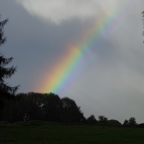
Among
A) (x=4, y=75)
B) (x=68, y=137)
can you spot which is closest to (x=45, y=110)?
(x=4, y=75)

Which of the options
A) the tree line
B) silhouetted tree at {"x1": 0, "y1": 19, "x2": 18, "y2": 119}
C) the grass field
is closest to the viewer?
the grass field

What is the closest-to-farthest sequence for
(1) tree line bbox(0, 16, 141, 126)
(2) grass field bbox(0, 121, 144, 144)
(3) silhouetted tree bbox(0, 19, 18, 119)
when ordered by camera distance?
(2) grass field bbox(0, 121, 144, 144), (3) silhouetted tree bbox(0, 19, 18, 119), (1) tree line bbox(0, 16, 141, 126)

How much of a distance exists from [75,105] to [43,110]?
53.3 feet

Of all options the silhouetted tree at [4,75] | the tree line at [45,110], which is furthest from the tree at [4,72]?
the tree line at [45,110]

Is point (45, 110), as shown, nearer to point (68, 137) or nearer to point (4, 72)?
point (4, 72)

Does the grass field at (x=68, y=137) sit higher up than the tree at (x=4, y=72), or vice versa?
the tree at (x=4, y=72)

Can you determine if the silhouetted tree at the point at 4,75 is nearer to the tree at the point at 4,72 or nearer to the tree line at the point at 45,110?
the tree at the point at 4,72

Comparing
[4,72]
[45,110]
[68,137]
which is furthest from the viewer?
[45,110]

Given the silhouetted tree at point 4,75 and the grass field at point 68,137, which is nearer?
the grass field at point 68,137

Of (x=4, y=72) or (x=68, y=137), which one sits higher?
(x=4, y=72)

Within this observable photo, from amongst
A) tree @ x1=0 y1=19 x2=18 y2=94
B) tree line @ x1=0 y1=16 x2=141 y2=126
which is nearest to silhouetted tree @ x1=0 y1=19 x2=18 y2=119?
tree @ x1=0 y1=19 x2=18 y2=94

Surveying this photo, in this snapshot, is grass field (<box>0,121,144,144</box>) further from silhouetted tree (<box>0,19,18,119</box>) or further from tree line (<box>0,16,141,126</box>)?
tree line (<box>0,16,141,126</box>)

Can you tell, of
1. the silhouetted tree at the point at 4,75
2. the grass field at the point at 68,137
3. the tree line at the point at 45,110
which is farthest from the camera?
the tree line at the point at 45,110

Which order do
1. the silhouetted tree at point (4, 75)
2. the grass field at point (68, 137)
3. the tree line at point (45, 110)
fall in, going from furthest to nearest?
the tree line at point (45, 110) → the silhouetted tree at point (4, 75) → the grass field at point (68, 137)
